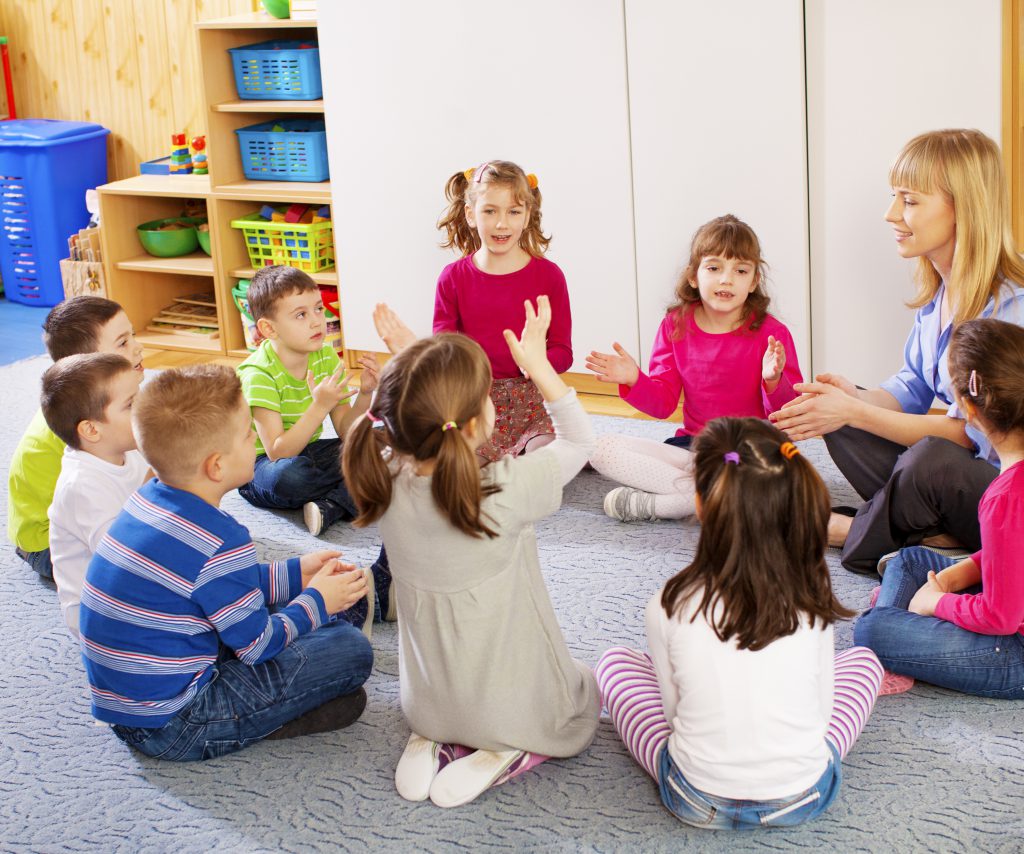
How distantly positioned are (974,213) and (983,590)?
771 mm

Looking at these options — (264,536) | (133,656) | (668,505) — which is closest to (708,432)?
(133,656)

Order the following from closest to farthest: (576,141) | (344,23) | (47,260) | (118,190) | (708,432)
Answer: (708,432) < (576,141) < (344,23) < (118,190) < (47,260)

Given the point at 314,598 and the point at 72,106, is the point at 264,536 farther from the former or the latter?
the point at 72,106

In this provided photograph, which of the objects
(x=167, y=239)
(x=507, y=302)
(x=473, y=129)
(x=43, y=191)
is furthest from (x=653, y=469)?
(x=43, y=191)

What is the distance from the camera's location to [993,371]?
1688 mm

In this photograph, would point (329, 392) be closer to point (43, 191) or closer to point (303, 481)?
point (303, 481)

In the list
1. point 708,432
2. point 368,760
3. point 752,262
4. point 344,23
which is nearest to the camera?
point 708,432

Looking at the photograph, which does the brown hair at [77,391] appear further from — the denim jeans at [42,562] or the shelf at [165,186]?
the shelf at [165,186]

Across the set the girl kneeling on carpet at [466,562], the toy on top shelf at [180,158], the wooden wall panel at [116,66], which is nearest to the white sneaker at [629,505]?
the girl kneeling on carpet at [466,562]

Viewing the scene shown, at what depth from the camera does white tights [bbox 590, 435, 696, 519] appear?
7.93 feet

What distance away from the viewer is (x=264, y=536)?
96.5 inches

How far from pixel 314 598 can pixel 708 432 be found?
669mm

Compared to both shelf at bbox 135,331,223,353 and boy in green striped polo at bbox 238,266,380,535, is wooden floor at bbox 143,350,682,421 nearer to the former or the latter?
shelf at bbox 135,331,223,353

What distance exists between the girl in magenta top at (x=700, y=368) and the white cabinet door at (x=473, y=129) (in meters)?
0.53
